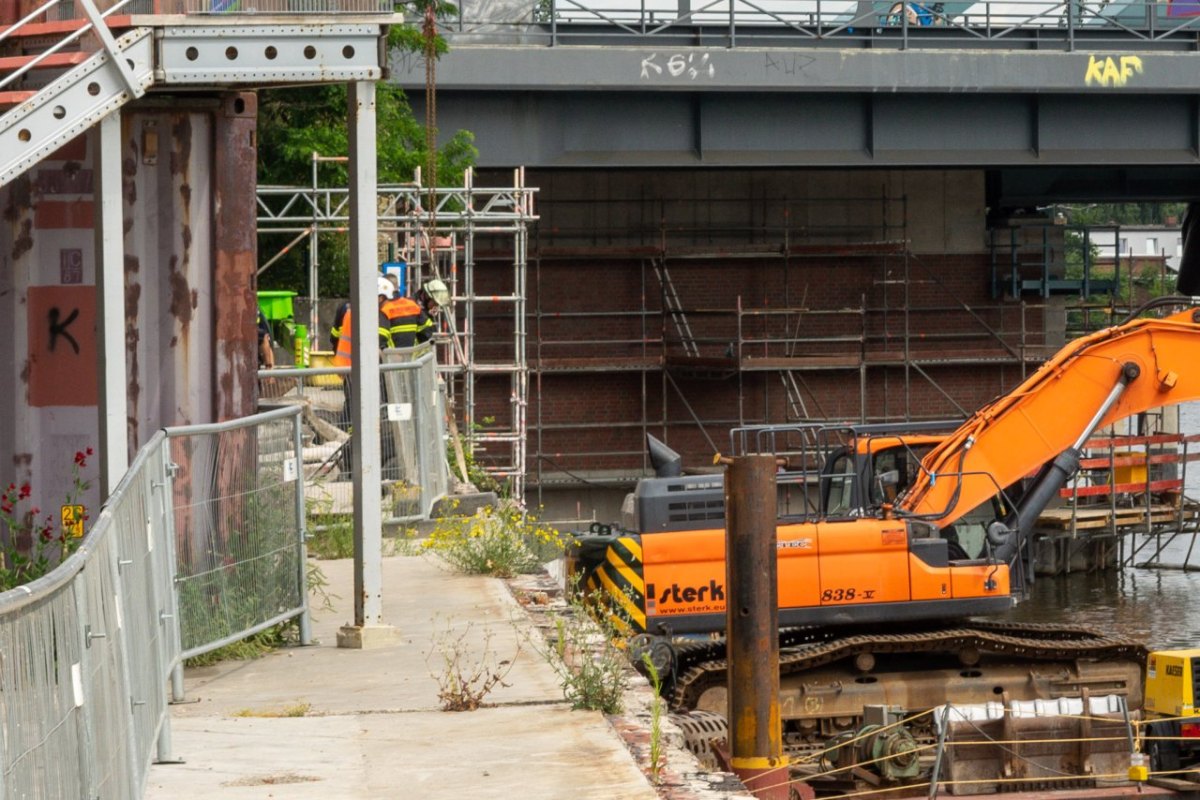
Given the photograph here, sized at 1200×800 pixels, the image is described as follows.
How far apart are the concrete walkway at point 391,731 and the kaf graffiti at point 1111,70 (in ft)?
64.8

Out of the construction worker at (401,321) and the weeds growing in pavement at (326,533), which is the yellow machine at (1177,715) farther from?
the construction worker at (401,321)

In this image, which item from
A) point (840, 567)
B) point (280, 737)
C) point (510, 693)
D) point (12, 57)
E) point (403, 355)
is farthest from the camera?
point (403, 355)

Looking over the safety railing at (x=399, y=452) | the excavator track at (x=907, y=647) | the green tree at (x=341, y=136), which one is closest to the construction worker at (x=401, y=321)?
the safety railing at (x=399, y=452)

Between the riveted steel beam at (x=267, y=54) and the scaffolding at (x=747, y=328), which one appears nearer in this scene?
the riveted steel beam at (x=267, y=54)

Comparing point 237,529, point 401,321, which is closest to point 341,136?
point 401,321

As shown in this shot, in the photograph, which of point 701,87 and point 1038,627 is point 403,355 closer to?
point 1038,627

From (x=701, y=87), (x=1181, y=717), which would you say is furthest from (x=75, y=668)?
(x=701, y=87)

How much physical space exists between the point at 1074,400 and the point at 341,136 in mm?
12299

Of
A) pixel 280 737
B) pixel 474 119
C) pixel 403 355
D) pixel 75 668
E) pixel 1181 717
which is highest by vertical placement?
pixel 474 119

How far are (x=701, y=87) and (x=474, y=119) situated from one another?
140 inches

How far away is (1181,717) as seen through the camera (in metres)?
16.5

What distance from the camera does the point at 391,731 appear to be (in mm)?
8719

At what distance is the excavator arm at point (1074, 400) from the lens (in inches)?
676

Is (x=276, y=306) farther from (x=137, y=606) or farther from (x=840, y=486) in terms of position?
(x=137, y=606)
